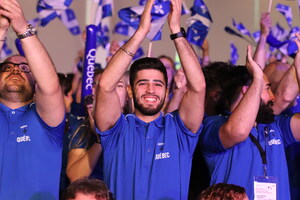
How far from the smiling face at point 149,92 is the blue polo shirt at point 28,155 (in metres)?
0.45

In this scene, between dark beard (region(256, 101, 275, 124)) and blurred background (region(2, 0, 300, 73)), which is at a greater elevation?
blurred background (region(2, 0, 300, 73))

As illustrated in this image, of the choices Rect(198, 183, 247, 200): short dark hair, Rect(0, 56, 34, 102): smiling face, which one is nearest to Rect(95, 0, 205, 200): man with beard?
Rect(0, 56, 34, 102): smiling face

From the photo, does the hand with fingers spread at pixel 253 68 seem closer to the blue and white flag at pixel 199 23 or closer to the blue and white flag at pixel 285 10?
the blue and white flag at pixel 199 23

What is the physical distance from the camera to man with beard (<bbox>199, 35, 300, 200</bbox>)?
3.53m

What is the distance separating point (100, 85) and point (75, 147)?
804 millimetres

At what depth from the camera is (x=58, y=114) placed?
3.40 metres

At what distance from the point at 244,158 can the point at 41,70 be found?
126 cm

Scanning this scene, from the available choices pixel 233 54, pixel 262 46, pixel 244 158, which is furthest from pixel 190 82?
pixel 233 54

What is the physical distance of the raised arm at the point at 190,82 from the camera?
346 centimetres

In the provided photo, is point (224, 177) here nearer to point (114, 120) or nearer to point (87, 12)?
point (114, 120)

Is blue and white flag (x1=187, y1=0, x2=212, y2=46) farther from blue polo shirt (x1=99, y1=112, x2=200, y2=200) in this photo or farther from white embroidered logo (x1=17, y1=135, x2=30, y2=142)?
white embroidered logo (x1=17, y1=135, x2=30, y2=142)

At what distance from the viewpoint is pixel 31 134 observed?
3.44 metres

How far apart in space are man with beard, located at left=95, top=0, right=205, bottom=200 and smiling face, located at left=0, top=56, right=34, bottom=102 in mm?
416

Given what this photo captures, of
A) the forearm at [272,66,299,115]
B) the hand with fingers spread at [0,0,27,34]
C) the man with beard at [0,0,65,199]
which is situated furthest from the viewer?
the forearm at [272,66,299,115]
